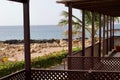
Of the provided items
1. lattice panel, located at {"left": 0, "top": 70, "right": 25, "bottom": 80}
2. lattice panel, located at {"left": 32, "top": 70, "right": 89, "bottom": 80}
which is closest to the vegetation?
lattice panel, located at {"left": 32, "top": 70, "right": 89, "bottom": 80}

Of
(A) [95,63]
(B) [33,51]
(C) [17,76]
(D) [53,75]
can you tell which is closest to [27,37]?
(C) [17,76]

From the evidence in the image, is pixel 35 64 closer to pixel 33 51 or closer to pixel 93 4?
pixel 93 4

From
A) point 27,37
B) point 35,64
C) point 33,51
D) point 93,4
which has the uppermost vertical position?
point 93,4

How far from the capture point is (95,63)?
11680mm

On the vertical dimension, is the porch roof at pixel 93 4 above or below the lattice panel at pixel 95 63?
above

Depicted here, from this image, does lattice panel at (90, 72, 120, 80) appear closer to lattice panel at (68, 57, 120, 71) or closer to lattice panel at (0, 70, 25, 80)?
lattice panel at (0, 70, 25, 80)

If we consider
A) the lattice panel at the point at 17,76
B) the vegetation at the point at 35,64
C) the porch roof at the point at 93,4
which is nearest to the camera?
the lattice panel at the point at 17,76

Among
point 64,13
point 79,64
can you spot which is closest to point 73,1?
point 79,64

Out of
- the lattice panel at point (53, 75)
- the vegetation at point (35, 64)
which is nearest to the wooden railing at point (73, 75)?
the lattice panel at point (53, 75)

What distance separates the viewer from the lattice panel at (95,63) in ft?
34.3

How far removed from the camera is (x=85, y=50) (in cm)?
1298

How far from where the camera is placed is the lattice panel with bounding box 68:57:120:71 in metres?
10.5

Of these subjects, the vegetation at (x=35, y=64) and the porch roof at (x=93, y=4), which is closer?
the porch roof at (x=93, y=4)

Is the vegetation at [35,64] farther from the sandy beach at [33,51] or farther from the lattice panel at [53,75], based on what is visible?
the sandy beach at [33,51]
